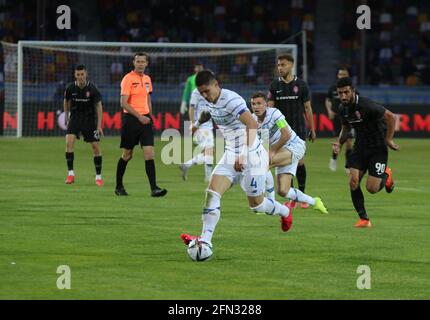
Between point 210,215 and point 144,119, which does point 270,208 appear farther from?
point 144,119

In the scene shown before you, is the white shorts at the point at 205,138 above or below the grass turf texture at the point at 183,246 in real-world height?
above

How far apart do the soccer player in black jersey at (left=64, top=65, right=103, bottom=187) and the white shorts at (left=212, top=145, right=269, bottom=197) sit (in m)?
8.93

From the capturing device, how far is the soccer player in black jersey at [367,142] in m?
14.6

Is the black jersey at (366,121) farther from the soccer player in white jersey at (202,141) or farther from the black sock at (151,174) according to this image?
the soccer player in white jersey at (202,141)

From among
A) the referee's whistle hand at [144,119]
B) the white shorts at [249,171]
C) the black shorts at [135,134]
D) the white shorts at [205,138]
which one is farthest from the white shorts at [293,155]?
the white shorts at [205,138]

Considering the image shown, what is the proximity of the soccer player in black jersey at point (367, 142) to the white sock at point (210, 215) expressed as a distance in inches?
131

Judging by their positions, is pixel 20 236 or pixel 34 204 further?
pixel 34 204

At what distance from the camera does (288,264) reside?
11.4 meters

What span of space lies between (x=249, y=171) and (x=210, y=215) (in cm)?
74

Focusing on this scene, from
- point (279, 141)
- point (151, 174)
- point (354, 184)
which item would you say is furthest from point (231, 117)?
point (151, 174)
